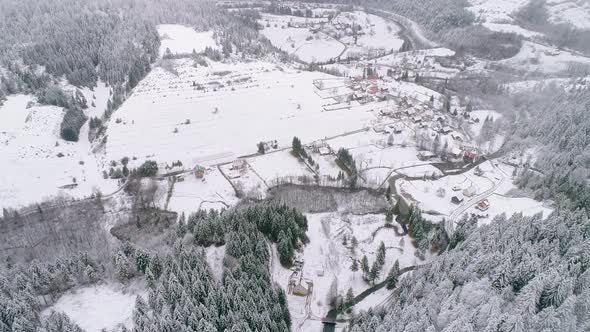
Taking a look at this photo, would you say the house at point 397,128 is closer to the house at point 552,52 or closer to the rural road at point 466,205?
the rural road at point 466,205

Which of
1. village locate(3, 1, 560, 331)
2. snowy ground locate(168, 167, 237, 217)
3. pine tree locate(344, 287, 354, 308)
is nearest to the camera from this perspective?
pine tree locate(344, 287, 354, 308)

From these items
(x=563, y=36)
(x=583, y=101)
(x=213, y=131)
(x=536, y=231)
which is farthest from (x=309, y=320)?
(x=563, y=36)

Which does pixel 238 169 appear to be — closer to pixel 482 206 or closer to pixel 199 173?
pixel 199 173

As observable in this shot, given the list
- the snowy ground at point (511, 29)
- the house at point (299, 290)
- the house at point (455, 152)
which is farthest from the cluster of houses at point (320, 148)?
the snowy ground at point (511, 29)

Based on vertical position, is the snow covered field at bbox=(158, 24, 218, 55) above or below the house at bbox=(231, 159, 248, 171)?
above

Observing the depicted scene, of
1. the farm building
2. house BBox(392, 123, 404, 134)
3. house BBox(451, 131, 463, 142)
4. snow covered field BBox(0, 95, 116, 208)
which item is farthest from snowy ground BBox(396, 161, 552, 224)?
snow covered field BBox(0, 95, 116, 208)

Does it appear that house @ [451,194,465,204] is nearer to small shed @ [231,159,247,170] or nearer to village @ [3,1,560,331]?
village @ [3,1,560,331]

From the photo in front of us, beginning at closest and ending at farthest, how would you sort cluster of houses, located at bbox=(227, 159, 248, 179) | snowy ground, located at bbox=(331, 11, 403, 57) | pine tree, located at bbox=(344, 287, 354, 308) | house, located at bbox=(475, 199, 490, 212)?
pine tree, located at bbox=(344, 287, 354, 308)
house, located at bbox=(475, 199, 490, 212)
cluster of houses, located at bbox=(227, 159, 248, 179)
snowy ground, located at bbox=(331, 11, 403, 57)

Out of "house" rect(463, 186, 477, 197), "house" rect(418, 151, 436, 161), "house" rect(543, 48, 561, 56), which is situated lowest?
"house" rect(463, 186, 477, 197)
